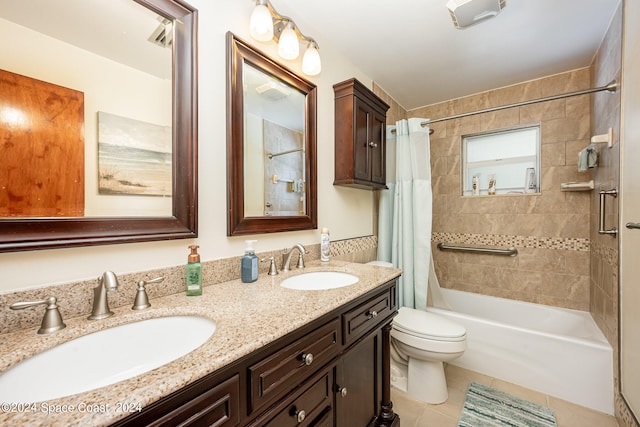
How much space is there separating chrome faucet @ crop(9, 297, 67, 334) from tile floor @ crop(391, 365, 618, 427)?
1676mm

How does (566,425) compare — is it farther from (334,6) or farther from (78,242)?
(334,6)

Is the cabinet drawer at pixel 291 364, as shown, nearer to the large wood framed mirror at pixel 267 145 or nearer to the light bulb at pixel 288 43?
the large wood framed mirror at pixel 267 145

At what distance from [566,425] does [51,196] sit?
8.42 ft

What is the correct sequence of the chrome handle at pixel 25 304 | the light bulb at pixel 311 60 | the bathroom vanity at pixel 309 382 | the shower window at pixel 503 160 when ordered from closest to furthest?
the bathroom vanity at pixel 309 382, the chrome handle at pixel 25 304, the light bulb at pixel 311 60, the shower window at pixel 503 160

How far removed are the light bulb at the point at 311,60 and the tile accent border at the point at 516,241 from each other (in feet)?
6.91

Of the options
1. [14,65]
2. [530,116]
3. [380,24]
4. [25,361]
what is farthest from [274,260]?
[530,116]

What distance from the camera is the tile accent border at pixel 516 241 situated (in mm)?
2141

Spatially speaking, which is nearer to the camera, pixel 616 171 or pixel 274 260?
pixel 274 260

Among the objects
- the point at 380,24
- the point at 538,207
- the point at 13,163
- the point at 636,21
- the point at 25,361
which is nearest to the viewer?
the point at 25,361

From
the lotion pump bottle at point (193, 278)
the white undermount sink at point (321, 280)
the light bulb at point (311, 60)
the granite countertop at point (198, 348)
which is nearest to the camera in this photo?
the granite countertop at point (198, 348)

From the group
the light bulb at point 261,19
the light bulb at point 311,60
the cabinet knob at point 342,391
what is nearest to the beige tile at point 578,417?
the cabinet knob at point 342,391

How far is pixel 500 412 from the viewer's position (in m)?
1.57

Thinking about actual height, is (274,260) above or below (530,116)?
below

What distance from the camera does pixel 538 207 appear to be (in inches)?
90.1
